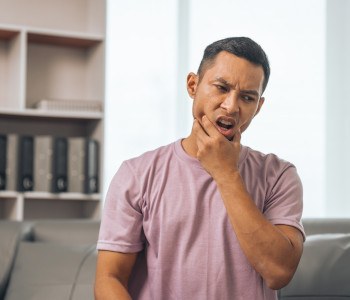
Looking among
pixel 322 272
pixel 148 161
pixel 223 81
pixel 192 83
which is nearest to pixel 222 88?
pixel 223 81

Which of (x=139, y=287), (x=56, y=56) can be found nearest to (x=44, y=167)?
(x=56, y=56)

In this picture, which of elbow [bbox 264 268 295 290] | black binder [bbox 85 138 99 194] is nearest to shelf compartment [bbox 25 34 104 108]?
black binder [bbox 85 138 99 194]

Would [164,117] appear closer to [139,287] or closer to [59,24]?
[59,24]

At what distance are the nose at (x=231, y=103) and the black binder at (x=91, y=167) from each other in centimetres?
235

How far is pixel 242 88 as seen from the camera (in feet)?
5.07

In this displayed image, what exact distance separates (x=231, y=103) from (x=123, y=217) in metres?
0.34

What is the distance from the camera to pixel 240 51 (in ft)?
5.15

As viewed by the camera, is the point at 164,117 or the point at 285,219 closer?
the point at 285,219

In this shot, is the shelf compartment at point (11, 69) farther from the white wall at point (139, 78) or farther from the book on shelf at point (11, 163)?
the white wall at point (139, 78)

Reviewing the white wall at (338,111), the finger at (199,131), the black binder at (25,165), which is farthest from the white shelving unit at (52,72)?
the finger at (199,131)

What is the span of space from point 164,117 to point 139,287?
2.67m

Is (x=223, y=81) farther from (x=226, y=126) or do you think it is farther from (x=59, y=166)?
(x=59, y=166)

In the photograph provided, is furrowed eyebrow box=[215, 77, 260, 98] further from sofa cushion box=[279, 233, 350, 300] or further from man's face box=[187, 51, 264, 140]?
sofa cushion box=[279, 233, 350, 300]

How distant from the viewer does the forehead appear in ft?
5.08
